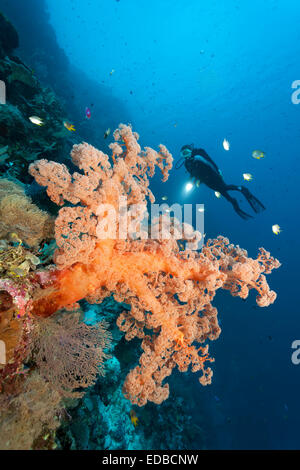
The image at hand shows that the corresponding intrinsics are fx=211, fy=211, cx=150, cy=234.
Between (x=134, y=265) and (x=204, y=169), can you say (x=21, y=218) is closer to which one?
(x=134, y=265)

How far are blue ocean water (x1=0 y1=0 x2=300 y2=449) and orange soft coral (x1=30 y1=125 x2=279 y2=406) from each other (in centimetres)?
1090

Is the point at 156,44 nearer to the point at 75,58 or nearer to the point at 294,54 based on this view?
the point at 75,58

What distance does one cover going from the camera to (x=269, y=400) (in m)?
21.2

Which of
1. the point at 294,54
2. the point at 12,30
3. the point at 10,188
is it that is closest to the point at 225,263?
the point at 10,188

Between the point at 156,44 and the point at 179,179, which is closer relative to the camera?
the point at 179,179

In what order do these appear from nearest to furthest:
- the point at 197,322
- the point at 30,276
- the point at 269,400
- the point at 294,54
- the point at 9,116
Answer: the point at 30,276 < the point at 197,322 < the point at 9,116 < the point at 269,400 < the point at 294,54

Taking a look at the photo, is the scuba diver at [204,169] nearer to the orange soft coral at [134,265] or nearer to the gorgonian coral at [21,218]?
the orange soft coral at [134,265]

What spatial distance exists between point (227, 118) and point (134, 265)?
256 ft

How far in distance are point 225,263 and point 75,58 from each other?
114 metres

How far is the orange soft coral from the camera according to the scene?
262 cm

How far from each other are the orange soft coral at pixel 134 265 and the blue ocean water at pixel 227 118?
10.9 meters

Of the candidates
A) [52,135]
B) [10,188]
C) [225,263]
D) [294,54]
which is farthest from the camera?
[294,54]
